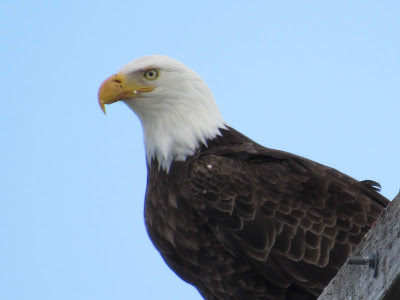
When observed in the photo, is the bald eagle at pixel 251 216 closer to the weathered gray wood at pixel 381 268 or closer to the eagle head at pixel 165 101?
the eagle head at pixel 165 101

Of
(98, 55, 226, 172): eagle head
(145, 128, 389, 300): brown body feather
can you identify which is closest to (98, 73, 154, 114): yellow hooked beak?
(98, 55, 226, 172): eagle head

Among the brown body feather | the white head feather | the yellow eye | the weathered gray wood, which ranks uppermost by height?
the yellow eye

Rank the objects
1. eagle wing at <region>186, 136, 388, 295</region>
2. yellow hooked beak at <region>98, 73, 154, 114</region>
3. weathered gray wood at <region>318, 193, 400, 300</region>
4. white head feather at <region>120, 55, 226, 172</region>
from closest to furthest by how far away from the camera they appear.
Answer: weathered gray wood at <region>318, 193, 400, 300</region>
eagle wing at <region>186, 136, 388, 295</region>
yellow hooked beak at <region>98, 73, 154, 114</region>
white head feather at <region>120, 55, 226, 172</region>

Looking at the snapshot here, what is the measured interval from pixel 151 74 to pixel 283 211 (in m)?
1.53

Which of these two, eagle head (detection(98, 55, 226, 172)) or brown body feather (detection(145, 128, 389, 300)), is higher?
eagle head (detection(98, 55, 226, 172))

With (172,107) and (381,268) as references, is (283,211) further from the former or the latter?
(381,268)

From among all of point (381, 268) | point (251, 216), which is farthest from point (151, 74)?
point (381, 268)

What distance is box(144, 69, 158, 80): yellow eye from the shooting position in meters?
6.03

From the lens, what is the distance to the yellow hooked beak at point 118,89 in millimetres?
5840

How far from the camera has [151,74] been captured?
6.05 meters

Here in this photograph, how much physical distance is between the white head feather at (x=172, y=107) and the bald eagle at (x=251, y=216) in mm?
112

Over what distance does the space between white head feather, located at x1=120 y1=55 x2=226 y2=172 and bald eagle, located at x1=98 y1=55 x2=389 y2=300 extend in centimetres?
11

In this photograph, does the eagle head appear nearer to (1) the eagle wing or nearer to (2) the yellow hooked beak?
(2) the yellow hooked beak

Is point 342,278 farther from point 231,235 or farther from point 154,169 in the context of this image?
point 154,169
